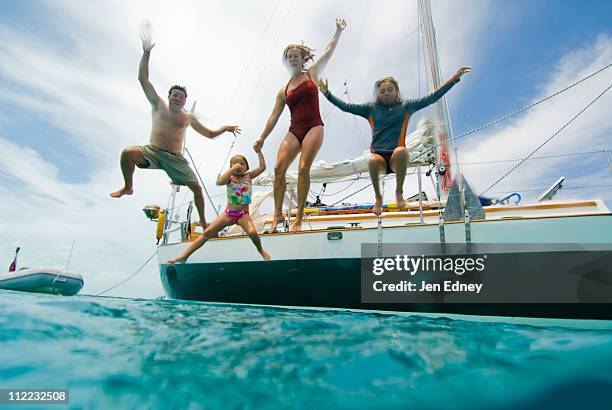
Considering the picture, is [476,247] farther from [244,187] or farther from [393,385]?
[244,187]

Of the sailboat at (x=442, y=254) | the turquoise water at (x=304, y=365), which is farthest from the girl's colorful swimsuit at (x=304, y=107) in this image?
the turquoise water at (x=304, y=365)

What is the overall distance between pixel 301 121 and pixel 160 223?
367cm

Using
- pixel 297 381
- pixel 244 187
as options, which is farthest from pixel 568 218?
pixel 244 187

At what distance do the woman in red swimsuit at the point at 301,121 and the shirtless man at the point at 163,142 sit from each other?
35.8 inches

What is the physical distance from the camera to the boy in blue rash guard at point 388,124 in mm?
3572

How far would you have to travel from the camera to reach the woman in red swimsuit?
3738 millimetres

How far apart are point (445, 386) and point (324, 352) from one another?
0.64 metres

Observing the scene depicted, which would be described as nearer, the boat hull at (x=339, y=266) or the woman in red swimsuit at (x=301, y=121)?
the boat hull at (x=339, y=266)

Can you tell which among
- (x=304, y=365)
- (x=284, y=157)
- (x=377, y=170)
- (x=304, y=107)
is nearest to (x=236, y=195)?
(x=284, y=157)

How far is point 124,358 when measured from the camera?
165 centimetres

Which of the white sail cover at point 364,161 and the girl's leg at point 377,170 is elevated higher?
the white sail cover at point 364,161

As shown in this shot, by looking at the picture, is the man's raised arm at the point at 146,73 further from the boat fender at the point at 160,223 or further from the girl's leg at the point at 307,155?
the boat fender at the point at 160,223

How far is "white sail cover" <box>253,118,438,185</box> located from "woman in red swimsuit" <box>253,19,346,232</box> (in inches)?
183

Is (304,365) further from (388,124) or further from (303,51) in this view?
(303,51)
